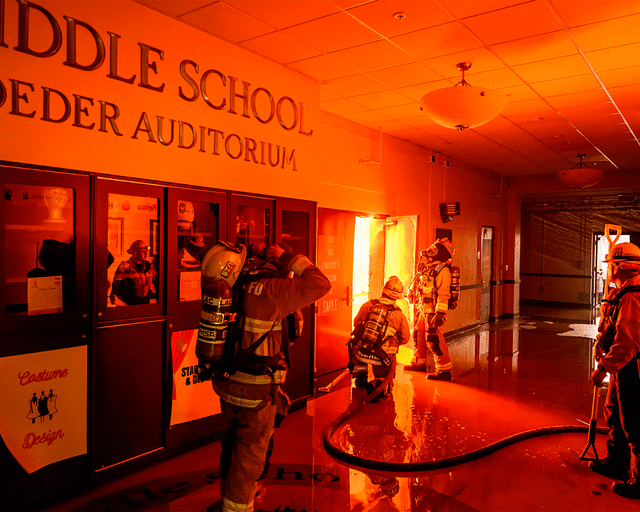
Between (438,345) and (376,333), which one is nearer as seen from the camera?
(376,333)

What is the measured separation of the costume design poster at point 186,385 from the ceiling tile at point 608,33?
166 inches

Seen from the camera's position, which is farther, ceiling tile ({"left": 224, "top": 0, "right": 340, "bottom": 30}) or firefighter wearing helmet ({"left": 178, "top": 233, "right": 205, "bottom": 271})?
firefighter wearing helmet ({"left": 178, "top": 233, "right": 205, "bottom": 271})

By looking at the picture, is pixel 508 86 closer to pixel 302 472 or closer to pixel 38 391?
pixel 302 472

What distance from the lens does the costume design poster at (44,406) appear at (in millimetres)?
2910

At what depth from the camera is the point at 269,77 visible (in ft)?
15.5

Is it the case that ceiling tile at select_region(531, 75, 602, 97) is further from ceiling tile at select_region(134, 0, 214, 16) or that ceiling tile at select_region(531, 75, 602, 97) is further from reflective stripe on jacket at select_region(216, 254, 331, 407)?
reflective stripe on jacket at select_region(216, 254, 331, 407)

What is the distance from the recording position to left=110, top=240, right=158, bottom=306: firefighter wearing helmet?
372cm

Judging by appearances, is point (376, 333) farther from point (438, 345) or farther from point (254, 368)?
point (254, 368)

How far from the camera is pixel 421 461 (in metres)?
3.79

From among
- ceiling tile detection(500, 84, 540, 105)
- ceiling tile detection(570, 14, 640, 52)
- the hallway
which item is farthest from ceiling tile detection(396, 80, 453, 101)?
the hallway

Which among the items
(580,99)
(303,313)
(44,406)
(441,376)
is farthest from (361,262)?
(44,406)

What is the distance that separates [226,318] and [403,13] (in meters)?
2.74

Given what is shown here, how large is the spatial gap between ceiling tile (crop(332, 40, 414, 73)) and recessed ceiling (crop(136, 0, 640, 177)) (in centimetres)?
1

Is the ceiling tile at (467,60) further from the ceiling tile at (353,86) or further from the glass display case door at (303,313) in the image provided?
the glass display case door at (303,313)
